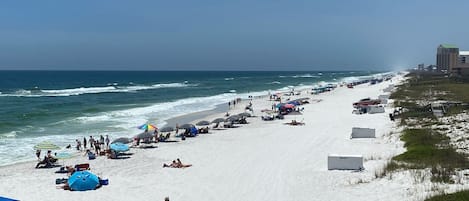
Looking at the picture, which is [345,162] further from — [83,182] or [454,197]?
[83,182]

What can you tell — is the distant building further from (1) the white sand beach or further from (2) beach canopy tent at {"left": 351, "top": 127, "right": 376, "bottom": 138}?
(2) beach canopy tent at {"left": 351, "top": 127, "right": 376, "bottom": 138}

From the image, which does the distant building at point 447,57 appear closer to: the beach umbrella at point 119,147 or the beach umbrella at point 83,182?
the beach umbrella at point 119,147

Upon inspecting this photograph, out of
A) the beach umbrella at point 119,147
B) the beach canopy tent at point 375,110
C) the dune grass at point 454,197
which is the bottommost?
the beach canopy tent at point 375,110

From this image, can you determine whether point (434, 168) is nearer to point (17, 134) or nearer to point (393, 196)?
point (393, 196)

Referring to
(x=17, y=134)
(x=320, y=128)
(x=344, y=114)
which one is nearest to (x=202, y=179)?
(x=320, y=128)

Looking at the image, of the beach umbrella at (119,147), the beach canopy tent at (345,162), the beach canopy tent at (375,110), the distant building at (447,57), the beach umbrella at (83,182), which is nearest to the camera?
the beach umbrella at (83,182)

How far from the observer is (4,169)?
67.9 feet

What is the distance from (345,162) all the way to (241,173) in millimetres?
3615

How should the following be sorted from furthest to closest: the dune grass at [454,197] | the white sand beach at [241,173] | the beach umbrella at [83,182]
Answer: the beach umbrella at [83,182], the white sand beach at [241,173], the dune grass at [454,197]

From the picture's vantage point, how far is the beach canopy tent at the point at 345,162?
58.7 feet

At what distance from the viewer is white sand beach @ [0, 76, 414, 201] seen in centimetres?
1555

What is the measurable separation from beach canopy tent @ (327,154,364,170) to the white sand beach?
321 mm

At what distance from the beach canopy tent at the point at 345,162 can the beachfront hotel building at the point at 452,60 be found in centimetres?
6913

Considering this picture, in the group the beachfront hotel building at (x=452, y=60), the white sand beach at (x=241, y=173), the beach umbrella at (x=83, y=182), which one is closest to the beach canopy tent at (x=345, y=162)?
the white sand beach at (x=241, y=173)
